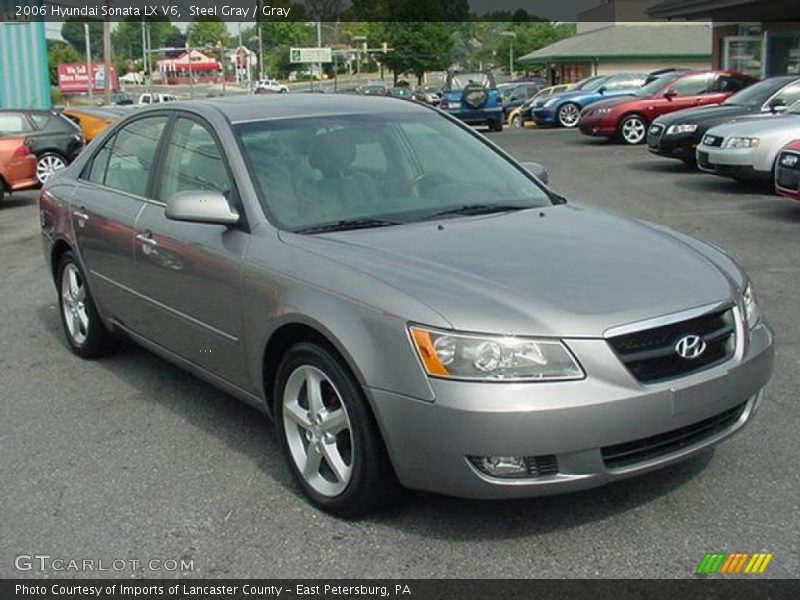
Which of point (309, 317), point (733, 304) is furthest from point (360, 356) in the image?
point (733, 304)

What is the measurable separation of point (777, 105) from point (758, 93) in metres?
0.71

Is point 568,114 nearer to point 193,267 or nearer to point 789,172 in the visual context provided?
point 789,172

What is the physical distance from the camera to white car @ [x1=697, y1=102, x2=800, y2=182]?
11.8m

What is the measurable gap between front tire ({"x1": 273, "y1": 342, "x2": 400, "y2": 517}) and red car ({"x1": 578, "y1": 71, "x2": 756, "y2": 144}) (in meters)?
17.4

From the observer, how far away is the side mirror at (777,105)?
46.5 ft

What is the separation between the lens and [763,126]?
12.0 metres

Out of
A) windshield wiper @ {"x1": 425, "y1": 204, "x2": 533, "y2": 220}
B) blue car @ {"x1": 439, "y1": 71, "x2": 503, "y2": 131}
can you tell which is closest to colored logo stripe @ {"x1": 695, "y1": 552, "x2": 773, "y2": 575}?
windshield wiper @ {"x1": 425, "y1": 204, "x2": 533, "y2": 220}

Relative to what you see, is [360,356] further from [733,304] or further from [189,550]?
[733,304]

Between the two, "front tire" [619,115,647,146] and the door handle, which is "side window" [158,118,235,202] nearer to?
the door handle

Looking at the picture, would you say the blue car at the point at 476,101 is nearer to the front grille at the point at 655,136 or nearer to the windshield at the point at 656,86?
the windshield at the point at 656,86

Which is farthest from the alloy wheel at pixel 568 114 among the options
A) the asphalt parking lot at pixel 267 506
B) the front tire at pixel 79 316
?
the front tire at pixel 79 316

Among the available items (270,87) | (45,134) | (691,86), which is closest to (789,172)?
(691,86)

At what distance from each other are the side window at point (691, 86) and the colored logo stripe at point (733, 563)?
17995 millimetres

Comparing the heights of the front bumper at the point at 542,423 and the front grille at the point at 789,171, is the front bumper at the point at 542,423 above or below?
below
